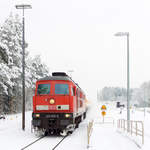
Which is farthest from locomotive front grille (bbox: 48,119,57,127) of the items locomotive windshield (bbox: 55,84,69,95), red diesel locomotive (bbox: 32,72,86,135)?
locomotive windshield (bbox: 55,84,69,95)

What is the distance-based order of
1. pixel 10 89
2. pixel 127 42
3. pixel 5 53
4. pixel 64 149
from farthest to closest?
pixel 10 89, pixel 5 53, pixel 127 42, pixel 64 149

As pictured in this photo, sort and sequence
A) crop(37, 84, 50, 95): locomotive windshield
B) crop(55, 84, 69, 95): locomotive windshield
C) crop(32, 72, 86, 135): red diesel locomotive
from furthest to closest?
crop(37, 84, 50, 95): locomotive windshield → crop(55, 84, 69, 95): locomotive windshield → crop(32, 72, 86, 135): red diesel locomotive

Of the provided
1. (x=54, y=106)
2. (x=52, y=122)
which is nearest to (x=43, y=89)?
(x=54, y=106)

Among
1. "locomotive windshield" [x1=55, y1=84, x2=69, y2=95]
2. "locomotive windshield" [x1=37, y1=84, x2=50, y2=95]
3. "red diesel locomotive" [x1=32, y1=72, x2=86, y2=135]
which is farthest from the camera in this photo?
"locomotive windshield" [x1=37, y1=84, x2=50, y2=95]

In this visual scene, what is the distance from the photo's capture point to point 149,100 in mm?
117000

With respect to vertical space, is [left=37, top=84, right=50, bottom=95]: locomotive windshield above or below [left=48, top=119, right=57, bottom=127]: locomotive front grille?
above

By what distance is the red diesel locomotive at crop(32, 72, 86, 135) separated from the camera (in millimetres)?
16078

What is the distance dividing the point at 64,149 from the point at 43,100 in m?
4.92

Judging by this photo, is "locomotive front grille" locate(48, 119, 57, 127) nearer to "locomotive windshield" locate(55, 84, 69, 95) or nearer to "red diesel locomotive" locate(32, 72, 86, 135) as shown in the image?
"red diesel locomotive" locate(32, 72, 86, 135)

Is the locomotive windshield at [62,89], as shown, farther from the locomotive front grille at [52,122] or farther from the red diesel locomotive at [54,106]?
the locomotive front grille at [52,122]

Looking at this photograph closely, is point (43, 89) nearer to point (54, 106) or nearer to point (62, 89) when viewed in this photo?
point (62, 89)

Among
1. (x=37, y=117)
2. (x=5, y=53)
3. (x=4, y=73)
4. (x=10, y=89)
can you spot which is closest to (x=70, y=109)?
(x=37, y=117)

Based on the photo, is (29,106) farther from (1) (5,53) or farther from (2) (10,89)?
(1) (5,53)

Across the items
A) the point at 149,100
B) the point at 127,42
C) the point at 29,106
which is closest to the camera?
→ the point at 127,42
